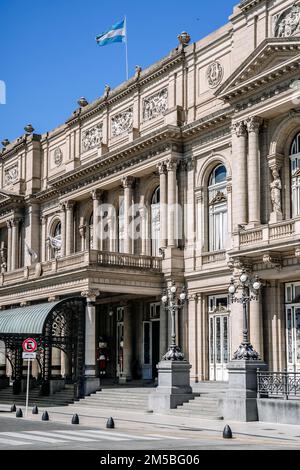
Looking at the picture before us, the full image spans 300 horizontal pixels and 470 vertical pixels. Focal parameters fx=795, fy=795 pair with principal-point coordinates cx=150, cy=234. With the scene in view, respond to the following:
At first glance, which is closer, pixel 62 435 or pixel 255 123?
pixel 62 435

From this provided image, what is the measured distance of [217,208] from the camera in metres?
42.0

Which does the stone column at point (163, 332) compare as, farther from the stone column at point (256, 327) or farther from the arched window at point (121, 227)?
the stone column at point (256, 327)

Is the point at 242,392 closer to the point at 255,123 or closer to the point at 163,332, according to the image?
the point at 255,123

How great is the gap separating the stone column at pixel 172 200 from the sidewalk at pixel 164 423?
10.8 meters

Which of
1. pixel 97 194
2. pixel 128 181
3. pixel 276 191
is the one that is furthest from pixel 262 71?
pixel 97 194

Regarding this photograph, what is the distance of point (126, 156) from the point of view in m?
47.3

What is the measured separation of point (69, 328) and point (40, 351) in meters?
5.00

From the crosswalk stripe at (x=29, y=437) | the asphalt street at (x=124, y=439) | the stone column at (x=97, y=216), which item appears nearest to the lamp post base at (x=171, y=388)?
the asphalt street at (x=124, y=439)

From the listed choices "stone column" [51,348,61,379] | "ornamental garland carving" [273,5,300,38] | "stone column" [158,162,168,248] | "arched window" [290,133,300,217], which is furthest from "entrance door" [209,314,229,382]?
"ornamental garland carving" [273,5,300,38]

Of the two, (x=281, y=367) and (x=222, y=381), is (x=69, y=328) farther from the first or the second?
(x=281, y=367)

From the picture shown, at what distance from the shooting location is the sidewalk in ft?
79.9

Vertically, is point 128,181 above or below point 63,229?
above

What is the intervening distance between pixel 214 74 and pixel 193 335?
13993 millimetres

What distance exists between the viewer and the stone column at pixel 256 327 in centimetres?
3575
